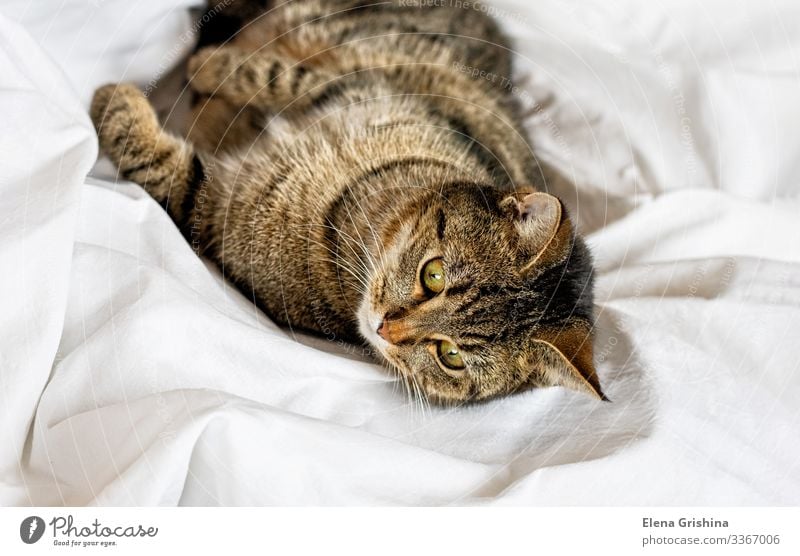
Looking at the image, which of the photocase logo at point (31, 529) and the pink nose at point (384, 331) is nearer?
the photocase logo at point (31, 529)

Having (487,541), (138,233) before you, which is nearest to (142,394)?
(138,233)

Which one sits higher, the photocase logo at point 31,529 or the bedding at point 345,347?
the bedding at point 345,347

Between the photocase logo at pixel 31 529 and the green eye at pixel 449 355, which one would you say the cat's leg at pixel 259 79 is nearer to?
the green eye at pixel 449 355

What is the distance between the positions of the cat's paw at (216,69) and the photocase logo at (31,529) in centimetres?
87

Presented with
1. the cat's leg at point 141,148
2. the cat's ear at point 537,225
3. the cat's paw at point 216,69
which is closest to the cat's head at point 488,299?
the cat's ear at point 537,225

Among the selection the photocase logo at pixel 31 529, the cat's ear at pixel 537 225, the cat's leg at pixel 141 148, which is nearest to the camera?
the photocase logo at pixel 31 529

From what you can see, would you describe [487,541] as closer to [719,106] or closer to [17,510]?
[17,510]

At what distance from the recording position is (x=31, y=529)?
803 mm

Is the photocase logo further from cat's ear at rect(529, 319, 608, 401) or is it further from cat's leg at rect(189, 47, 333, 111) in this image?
cat's leg at rect(189, 47, 333, 111)

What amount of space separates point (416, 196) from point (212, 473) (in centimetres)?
54

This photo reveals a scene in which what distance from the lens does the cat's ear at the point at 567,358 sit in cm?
87

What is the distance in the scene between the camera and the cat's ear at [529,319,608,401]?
87cm

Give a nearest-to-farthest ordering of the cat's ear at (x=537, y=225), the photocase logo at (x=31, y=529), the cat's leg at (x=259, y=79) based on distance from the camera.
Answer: the photocase logo at (x=31, y=529)
the cat's ear at (x=537, y=225)
the cat's leg at (x=259, y=79)

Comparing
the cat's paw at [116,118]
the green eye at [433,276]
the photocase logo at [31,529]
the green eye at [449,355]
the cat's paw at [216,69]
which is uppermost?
the cat's paw at [216,69]
